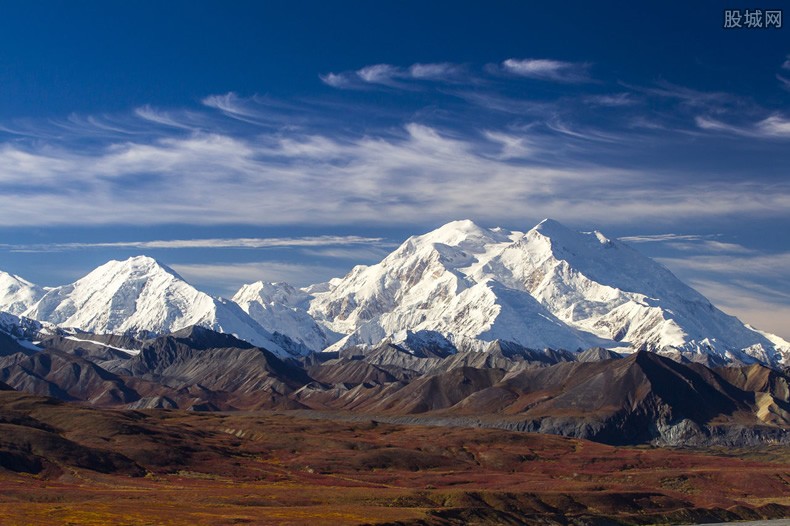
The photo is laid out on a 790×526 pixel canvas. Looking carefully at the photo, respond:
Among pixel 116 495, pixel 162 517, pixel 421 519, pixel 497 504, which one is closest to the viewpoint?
pixel 162 517

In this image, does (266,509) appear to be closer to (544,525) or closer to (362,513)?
(362,513)

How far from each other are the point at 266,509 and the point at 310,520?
16.7 meters

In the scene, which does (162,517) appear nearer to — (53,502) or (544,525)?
(53,502)

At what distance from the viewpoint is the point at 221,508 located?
176250mm

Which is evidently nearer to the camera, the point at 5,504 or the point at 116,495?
the point at 5,504

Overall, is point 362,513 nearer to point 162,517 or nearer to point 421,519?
point 421,519

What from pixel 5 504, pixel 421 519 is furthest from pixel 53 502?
pixel 421 519

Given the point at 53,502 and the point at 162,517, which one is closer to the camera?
the point at 162,517

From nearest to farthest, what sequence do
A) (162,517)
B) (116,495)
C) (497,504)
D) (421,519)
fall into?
1. (162,517)
2. (421,519)
3. (116,495)
4. (497,504)

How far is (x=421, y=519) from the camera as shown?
173 metres

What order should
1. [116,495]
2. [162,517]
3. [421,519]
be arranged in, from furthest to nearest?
1. [116,495]
2. [421,519]
3. [162,517]

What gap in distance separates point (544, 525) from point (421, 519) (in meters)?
31.2

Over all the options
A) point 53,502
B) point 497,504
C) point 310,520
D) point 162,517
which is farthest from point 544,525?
point 53,502

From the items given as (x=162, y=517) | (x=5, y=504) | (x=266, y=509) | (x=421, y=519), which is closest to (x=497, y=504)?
(x=421, y=519)
